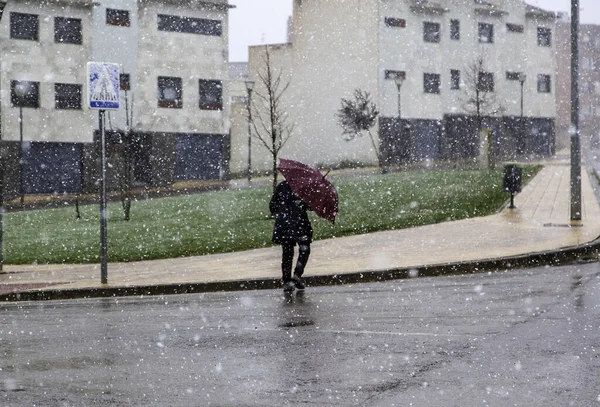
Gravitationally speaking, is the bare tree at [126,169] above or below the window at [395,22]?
below

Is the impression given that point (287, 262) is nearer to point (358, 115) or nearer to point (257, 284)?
point (257, 284)

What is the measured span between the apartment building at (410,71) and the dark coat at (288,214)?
45.3 metres

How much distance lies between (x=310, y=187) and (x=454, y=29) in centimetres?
5255

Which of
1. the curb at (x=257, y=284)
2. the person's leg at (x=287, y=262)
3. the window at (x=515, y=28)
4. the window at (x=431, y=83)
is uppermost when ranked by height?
the window at (x=515, y=28)

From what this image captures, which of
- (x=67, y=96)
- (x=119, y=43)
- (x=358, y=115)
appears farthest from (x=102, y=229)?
(x=358, y=115)

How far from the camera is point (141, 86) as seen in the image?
5291cm

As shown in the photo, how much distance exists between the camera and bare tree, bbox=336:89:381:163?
183 ft

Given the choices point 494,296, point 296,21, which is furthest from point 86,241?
point 296,21

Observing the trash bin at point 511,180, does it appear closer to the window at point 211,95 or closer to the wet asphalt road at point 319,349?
the wet asphalt road at point 319,349

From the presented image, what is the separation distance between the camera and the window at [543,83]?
69.1 meters

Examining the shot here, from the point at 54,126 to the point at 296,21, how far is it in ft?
62.4

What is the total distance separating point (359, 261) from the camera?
53.8ft

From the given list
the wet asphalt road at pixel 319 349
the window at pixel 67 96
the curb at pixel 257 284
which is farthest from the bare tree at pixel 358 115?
the wet asphalt road at pixel 319 349

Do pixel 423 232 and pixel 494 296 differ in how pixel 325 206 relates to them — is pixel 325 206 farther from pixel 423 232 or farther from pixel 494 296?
pixel 423 232
